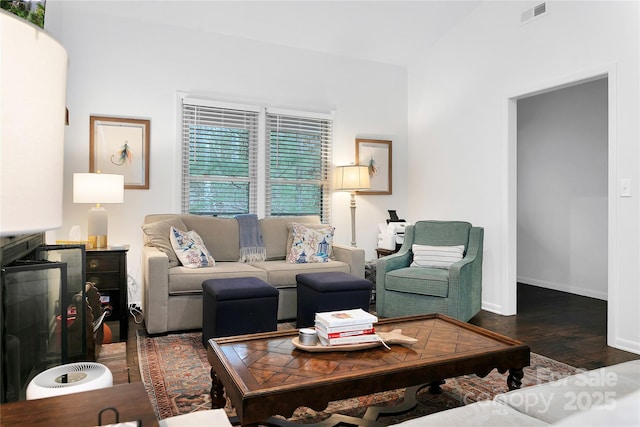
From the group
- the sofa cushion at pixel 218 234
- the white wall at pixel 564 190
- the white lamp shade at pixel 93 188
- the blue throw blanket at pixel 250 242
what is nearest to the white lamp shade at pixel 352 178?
the blue throw blanket at pixel 250 242

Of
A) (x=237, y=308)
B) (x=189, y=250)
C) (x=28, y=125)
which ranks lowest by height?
(x=237, y=308)

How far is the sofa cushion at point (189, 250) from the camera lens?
12.2 ft

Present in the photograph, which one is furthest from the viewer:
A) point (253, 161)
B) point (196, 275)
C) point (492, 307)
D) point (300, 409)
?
point (253, 161)

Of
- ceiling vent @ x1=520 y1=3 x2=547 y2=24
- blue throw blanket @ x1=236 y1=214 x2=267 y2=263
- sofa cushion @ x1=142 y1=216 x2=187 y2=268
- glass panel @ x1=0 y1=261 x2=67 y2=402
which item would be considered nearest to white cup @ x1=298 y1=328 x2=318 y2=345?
glass panel @ x1=0 y1=261 x2=67 y2=402

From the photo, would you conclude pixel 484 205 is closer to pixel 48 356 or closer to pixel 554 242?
pixel 554 242

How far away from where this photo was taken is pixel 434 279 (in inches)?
147

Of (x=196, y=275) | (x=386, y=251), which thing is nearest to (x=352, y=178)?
(x=386, y=251)

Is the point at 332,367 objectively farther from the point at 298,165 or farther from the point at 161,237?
the point at 298,165

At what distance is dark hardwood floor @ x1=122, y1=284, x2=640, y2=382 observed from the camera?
3035 mm

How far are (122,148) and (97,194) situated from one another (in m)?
0.83

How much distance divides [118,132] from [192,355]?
2404 mm

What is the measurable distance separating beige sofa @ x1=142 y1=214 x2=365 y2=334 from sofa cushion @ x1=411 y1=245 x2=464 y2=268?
533mm

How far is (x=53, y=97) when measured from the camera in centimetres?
67

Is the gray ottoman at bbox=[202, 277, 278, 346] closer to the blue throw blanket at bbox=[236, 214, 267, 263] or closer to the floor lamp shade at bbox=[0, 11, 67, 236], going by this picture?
the blue throw blanket at bbox=[236, 214, 267, 263]
